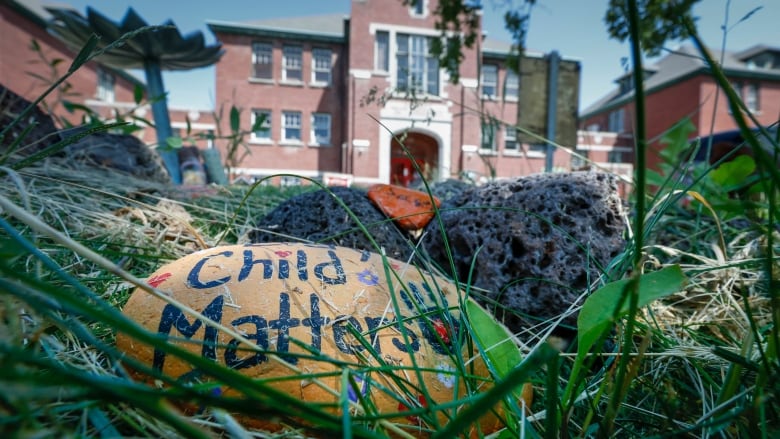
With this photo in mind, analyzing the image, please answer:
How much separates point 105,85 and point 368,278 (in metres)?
23.6

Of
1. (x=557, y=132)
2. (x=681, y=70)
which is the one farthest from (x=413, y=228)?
(x=681, y=70)

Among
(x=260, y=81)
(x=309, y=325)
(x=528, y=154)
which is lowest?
(x=309, y=325)

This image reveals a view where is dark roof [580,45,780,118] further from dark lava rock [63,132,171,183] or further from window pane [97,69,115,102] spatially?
window pane [97,69,115,102]

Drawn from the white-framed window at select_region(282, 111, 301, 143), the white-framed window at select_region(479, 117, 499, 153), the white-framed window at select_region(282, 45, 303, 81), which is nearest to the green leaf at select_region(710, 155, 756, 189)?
the white-framed window at select_region(479, 117, 499, 153)

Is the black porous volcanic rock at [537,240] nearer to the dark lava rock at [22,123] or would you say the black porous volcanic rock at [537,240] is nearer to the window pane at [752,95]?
the dark lava rock at [22,123]

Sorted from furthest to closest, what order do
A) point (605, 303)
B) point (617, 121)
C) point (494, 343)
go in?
point (617, 121) → point (494, 343) → point (605, 303)

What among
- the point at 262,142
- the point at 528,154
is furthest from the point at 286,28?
the point at 528,154

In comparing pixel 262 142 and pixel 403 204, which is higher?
pixel 262 142

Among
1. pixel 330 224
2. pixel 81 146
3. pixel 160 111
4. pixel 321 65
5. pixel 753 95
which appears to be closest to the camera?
pixel 330 224

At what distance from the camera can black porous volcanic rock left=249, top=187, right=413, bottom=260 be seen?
1556mm

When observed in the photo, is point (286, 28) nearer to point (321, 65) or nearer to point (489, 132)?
point (321, 65)

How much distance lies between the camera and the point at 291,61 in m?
18.0

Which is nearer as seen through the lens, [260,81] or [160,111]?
[160,111]

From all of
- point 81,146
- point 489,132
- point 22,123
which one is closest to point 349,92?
point 81,146
